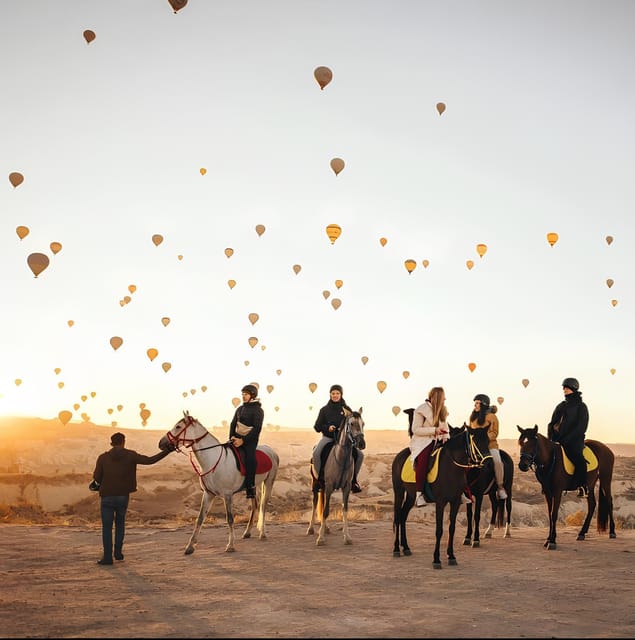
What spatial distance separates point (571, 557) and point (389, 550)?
3972mm

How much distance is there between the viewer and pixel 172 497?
43281 millimetres

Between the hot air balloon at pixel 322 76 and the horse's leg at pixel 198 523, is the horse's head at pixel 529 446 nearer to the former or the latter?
the horse's leg at pixel 198 523

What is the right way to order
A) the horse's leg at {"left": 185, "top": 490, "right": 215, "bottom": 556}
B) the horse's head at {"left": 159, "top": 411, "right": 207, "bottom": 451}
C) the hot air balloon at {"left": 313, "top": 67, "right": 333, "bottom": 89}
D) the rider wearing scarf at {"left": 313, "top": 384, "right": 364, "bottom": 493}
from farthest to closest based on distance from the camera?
the hot air balloon at {"left": 313, "top": 67, "right": 333, "bottom": 89}, the rider wearing scarf at {"left": 313, "top": 384, "right": 364, "bottom": 493}, the horse's leg at {"left": 185, "top": 490, "right": 215, "bottom": 556}, the horse's head at {"left": 159, "top": 411, "right": 207, "bottom": 451}

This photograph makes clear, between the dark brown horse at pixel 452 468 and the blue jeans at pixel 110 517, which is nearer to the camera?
the dark brown horse at pixel 452 468

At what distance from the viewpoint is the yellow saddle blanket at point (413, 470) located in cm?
1447

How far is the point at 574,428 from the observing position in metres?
17.4

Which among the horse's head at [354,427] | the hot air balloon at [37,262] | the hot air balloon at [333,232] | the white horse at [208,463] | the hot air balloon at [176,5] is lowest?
the white horse at [208,463]

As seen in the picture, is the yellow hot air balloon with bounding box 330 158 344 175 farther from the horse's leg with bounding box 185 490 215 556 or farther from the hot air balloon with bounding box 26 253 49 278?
the horse's leg with bounding box 185 490 215 556

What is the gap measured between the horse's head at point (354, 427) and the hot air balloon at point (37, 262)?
2294cm

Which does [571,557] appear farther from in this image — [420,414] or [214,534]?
[214,534]

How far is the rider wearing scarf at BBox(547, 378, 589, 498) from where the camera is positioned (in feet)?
57.0

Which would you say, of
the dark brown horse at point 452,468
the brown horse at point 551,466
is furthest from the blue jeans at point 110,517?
the brown horse at point 551,466

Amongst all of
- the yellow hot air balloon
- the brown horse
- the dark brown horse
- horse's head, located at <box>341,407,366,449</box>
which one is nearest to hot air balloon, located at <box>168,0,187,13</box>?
the yellow hot air balloon

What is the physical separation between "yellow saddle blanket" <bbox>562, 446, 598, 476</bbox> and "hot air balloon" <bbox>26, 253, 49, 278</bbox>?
26.5m
